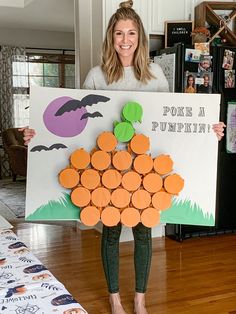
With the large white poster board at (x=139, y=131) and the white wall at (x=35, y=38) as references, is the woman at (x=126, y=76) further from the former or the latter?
the white wall at (x=35, y=38)

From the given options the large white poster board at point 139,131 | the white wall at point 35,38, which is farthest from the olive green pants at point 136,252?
the white wall at point 35,38

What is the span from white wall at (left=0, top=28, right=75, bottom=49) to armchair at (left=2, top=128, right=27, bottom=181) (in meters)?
1.50

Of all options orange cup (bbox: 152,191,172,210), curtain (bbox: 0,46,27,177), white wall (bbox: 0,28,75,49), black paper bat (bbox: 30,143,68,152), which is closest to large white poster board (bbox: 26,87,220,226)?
black paper bat (bbox: 30,143,68,152)

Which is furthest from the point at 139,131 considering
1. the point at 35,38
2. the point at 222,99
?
the point at 35,38

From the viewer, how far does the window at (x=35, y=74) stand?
653 centimetres

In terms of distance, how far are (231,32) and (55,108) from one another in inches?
83.3

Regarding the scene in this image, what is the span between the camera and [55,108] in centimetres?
169

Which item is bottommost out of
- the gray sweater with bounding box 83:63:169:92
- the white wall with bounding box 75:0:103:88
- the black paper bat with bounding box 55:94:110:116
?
the black paper bat with bounding box 55:94:110:116

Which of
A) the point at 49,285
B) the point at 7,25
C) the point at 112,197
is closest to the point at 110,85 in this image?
the point at 112,197

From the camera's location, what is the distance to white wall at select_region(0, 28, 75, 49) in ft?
21.1

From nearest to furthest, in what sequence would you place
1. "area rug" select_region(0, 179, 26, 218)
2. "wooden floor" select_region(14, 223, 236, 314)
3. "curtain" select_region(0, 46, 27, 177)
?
"wooden floor" select_region(14, 223, 236, 314) → "area rug" select_region(0, 179, 26, 218) → "curtain" select_region(0, 46, 27, 177)

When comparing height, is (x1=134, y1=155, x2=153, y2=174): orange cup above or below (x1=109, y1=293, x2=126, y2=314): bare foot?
above

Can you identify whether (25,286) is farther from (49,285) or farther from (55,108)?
(55,108)

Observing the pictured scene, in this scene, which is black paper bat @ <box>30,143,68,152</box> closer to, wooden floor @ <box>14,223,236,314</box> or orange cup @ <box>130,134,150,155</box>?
orange cup @ <box>130,134,150,155</box>
